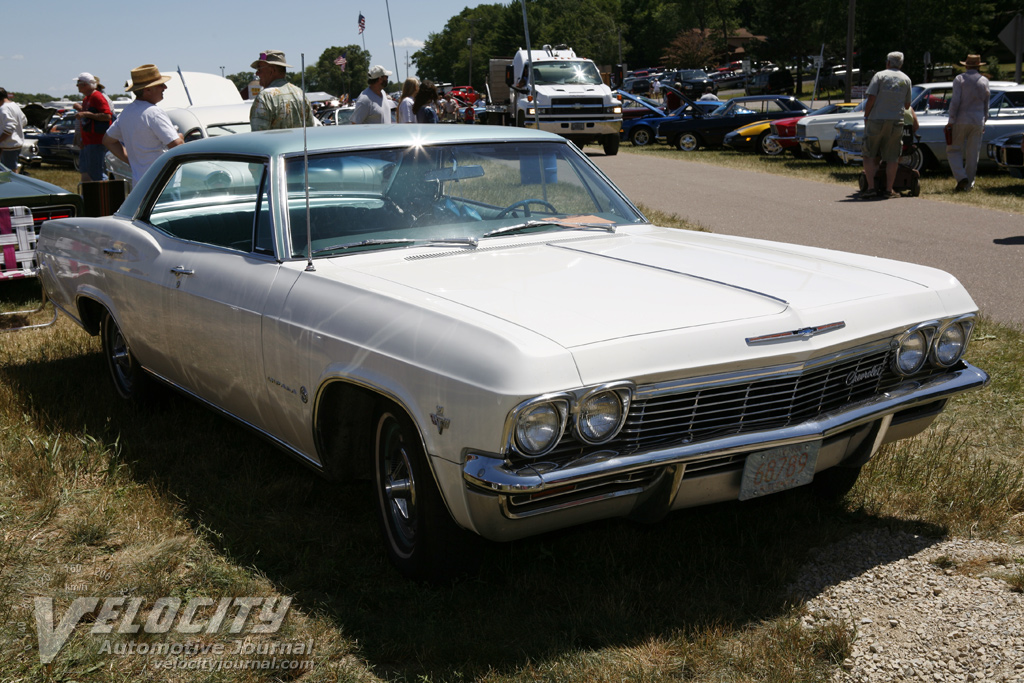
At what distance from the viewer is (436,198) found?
12.9 ft

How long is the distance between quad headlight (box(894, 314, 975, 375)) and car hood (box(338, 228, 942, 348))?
5.5 inches

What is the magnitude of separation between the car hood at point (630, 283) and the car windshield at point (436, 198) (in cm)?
14

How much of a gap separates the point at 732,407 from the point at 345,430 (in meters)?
1.32

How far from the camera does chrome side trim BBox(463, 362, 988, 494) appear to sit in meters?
2.54

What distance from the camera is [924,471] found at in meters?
3.98

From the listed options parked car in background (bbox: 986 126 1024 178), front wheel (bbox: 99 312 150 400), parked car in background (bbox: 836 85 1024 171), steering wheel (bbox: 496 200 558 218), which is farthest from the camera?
parked car in background (bbox: 836 85 1024 171)

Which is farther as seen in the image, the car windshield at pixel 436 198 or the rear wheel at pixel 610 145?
the rear wheel at pixel 610 145

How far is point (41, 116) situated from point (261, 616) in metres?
28.4

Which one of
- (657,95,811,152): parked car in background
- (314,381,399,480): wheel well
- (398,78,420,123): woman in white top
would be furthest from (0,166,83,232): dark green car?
(657,95,811,152): parked car in background

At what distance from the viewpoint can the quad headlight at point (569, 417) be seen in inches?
99.7

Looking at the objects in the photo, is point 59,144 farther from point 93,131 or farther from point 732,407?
point 732,407

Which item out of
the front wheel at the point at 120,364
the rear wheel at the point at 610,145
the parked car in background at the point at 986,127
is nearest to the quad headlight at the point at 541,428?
the front wheel at the point at 120,364

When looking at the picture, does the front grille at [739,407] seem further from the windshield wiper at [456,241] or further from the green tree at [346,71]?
the green tree at [346,71]

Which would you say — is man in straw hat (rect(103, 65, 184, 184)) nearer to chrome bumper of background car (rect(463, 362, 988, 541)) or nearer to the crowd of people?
the crowd of people
